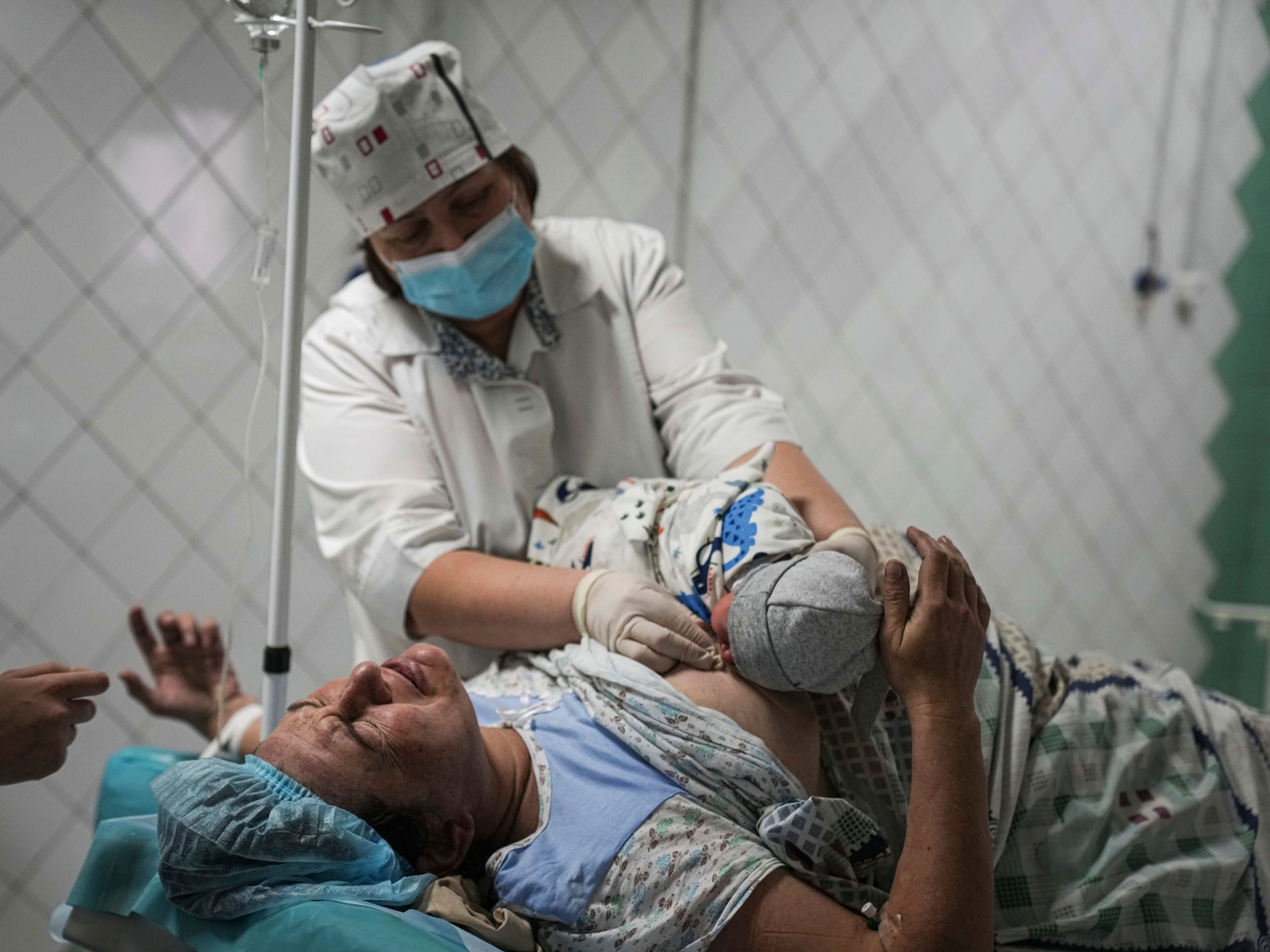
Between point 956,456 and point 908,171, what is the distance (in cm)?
80

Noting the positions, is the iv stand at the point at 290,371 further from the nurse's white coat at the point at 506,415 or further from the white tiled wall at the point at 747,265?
the white tiled wall at the point at 747,265

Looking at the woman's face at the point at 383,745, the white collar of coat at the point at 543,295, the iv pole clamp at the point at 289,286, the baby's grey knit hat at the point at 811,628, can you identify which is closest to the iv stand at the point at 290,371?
the iv pole clamp at the point at 289,286

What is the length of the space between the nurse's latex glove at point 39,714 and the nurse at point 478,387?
46 cm

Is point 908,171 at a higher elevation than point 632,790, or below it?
below

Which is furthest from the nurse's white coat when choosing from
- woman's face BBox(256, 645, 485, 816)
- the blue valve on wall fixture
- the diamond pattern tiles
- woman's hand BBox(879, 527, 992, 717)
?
the blue valve on wall fixture

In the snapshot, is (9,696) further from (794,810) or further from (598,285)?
(598,285)

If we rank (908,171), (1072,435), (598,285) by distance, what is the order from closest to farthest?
(598,285), (908,171), (1072,435)

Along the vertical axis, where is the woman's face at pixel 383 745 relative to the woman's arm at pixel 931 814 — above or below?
above

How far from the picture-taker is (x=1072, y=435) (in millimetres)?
3248

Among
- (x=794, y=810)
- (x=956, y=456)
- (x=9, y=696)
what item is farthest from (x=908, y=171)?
(x=9, y=696)

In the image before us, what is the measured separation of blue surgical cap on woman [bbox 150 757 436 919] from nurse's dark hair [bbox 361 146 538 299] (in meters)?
0.82

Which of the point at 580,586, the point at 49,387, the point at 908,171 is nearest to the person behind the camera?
the point at 580,586

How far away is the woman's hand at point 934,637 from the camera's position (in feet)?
3.83

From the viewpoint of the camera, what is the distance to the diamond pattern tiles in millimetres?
2660
